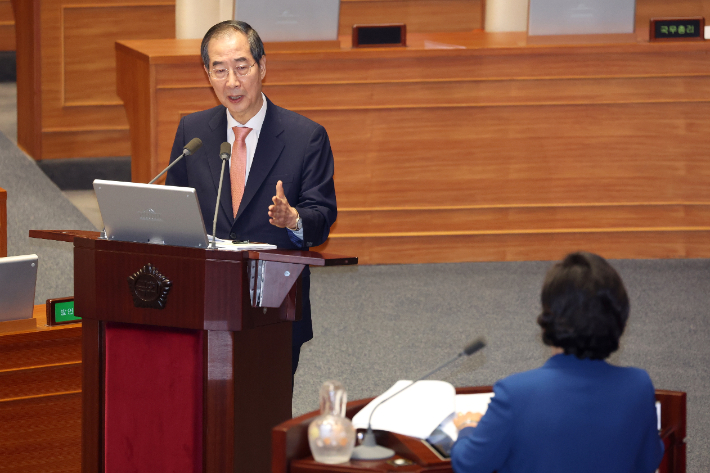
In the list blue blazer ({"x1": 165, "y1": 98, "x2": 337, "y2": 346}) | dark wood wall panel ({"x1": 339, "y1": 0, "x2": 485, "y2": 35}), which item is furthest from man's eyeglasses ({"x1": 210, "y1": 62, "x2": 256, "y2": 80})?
dark wood wall panel ({"x1": 339, "y1": 0, "x2": 485, "y2": 35})

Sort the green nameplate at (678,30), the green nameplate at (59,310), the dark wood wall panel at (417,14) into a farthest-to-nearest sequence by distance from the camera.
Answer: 1. the dark wood wall panel at (417,14)
2. the green nameplate at (678,30)
3. the green nameplate at (59,310)

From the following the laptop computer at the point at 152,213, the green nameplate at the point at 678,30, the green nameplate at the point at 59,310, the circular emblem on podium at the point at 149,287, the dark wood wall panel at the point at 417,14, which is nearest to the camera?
the laptop computer at the point at 152,213

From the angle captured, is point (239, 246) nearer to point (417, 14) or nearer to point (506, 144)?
point (506, 144)

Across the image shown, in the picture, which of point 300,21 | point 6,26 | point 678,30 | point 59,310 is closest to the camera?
point 59,310

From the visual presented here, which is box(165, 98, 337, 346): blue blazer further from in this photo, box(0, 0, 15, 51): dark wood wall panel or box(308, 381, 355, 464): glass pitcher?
box(0, 0, 15, 51): dark wood wall panel

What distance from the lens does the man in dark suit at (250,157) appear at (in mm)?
2367

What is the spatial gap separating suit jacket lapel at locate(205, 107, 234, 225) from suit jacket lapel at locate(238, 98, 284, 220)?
0.05 metres

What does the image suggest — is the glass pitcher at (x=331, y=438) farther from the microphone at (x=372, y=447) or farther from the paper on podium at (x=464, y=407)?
the paper on podium at (x=464, y=407)

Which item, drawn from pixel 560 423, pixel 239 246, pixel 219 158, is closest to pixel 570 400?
pixel 560 423

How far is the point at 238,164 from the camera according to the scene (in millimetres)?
2434

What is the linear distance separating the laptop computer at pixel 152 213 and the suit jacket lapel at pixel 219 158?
36cm

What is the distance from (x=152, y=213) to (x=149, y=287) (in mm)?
163

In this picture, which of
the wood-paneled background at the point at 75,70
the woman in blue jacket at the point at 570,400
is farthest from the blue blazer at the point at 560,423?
the wood-paneled background at the point at 75,70

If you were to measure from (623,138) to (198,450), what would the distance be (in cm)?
407
